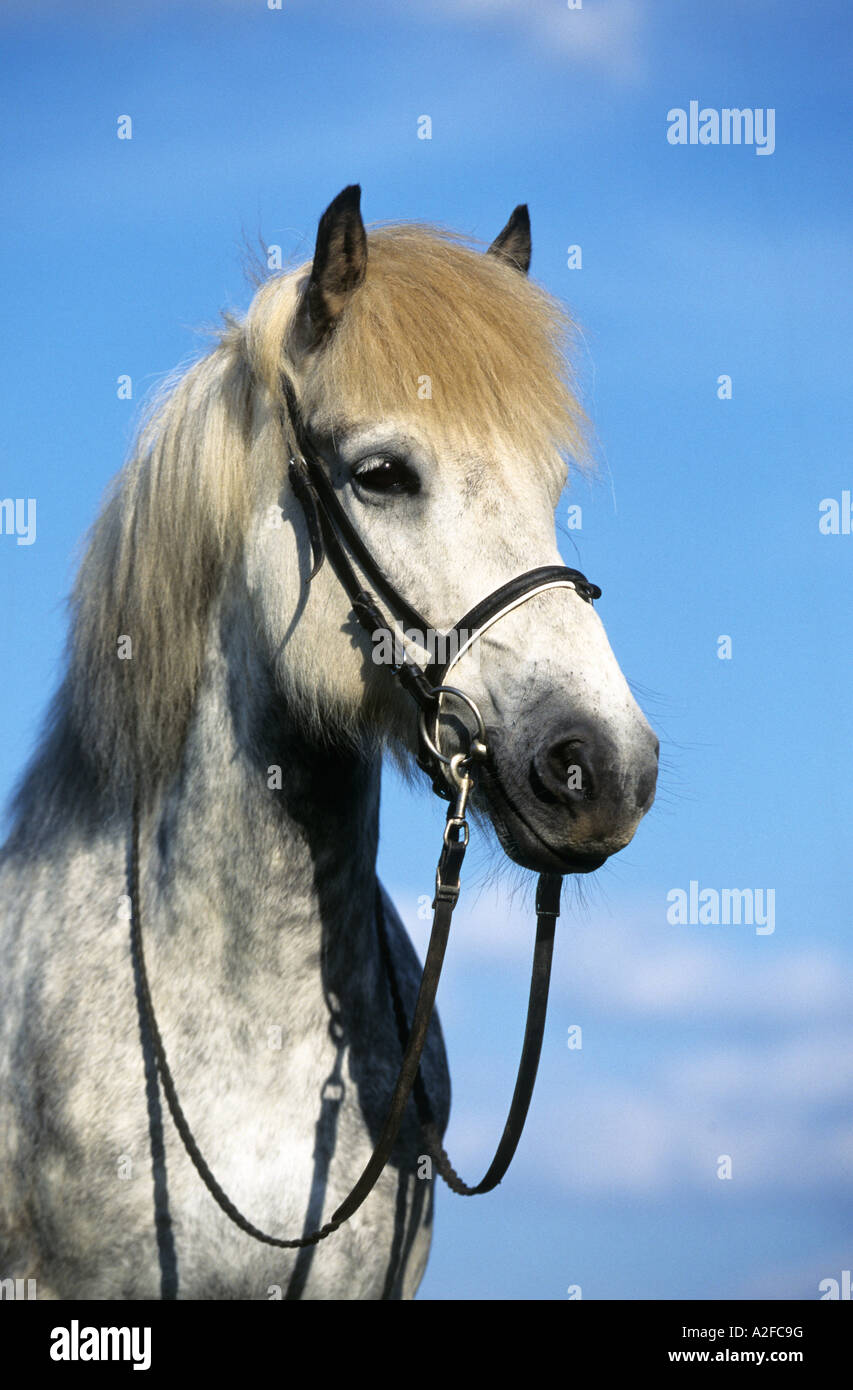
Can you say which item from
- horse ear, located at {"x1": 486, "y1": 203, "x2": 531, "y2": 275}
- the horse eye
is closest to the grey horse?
the horse eye

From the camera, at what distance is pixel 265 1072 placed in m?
4.05

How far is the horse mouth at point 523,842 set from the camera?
3584 millimetres

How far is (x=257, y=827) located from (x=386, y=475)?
1.09 meters

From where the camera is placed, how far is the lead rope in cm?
370

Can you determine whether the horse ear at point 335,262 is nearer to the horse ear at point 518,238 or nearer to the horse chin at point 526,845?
the horse ear at point 518,238

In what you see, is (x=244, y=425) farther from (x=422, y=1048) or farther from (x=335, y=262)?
(x=422, y=1048)

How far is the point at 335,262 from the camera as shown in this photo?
13.2 feet

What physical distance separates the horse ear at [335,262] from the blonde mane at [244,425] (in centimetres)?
5

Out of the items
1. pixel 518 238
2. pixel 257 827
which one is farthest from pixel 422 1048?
pixel 518 238

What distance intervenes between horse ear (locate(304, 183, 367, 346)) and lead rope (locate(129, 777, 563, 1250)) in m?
1.48

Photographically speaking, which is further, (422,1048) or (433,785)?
(433,785)

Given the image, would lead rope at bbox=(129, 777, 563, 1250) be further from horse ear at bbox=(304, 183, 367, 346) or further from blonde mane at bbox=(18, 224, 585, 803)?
horse ear at bbox=(304, 183, 367, 346)

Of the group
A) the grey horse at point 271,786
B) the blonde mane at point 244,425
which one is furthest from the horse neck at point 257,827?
the blonde mane at point 244,425
